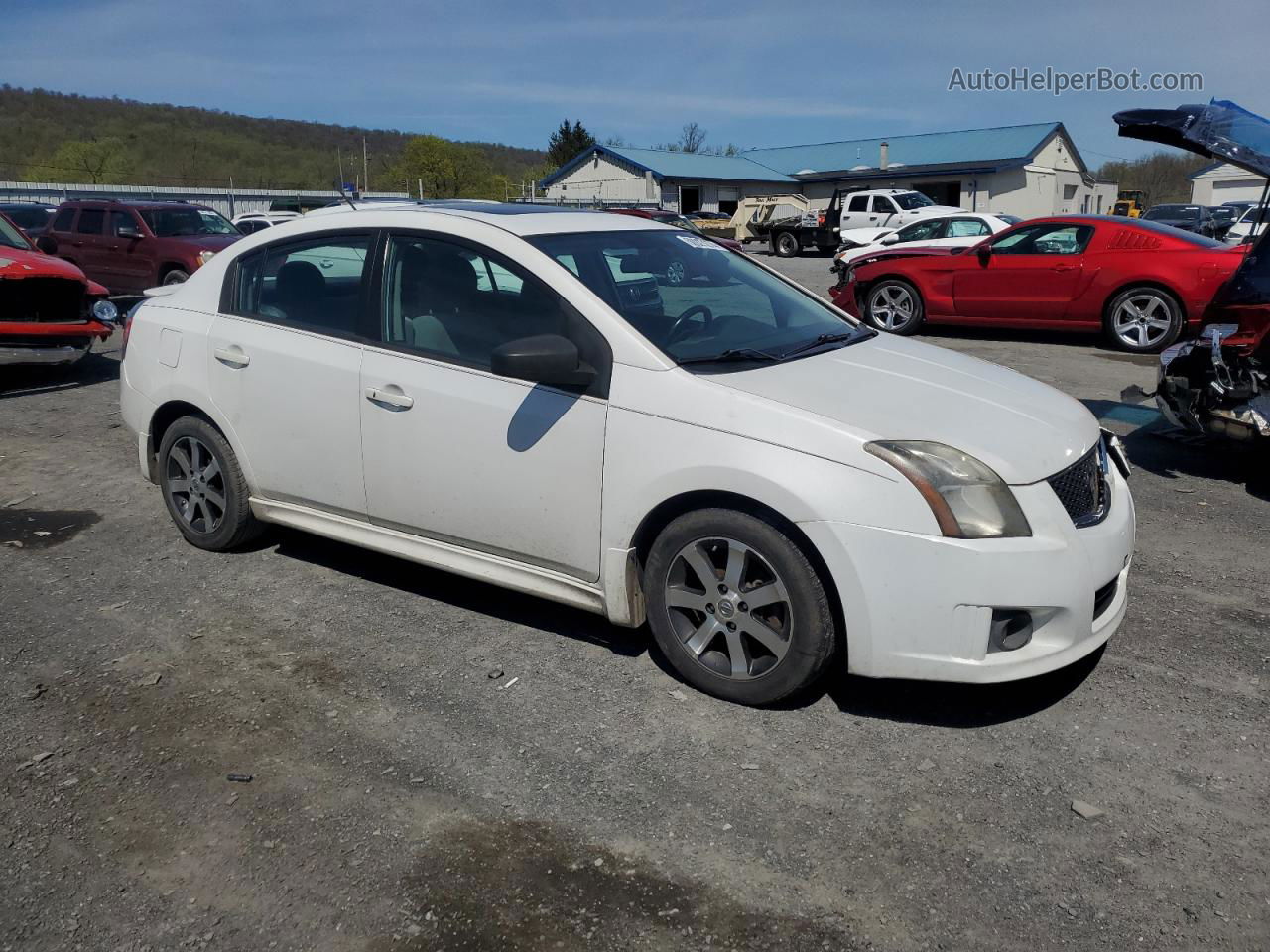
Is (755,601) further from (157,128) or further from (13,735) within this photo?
(157,128)

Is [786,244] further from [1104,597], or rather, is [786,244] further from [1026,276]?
[1104,597]

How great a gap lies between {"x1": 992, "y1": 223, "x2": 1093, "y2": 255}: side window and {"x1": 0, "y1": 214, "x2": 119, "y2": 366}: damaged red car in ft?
32.5

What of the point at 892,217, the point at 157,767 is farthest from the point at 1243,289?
the point at 892,217

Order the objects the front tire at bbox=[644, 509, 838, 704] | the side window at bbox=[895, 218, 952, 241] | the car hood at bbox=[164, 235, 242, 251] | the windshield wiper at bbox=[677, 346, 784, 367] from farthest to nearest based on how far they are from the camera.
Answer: the side window at bbox=[895, 218, 952, 241] → the car hood at bbox=[164, 235, 242, 251] → the windshield wiper at bbox=[677, 346, 784, 367] → the front tire at bbox=[644, 509, 838, 704]

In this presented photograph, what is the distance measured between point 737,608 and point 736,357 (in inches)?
37.2

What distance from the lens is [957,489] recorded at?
3.26 m

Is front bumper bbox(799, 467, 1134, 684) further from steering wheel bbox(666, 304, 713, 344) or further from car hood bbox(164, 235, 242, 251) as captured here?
car hood bbox(164, 235, 242, 251)

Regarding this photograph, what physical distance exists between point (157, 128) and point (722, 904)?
98.6 m

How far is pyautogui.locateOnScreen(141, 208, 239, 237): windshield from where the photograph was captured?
1577 cm

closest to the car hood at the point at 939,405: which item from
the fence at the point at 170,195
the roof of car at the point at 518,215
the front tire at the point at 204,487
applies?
the roof of car at the point at 518,215

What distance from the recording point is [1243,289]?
6.46 meters

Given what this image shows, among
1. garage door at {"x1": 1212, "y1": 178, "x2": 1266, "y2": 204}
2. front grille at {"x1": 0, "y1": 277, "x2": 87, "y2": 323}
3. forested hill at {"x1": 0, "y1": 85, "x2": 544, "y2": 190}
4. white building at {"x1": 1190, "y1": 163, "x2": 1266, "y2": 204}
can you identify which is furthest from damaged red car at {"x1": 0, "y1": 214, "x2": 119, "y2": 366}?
garage door at {"x1": 1212, "y1": 178, "x2": 1266, "y2": 204}

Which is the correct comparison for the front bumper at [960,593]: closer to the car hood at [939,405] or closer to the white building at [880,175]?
the car hood at [939,405]

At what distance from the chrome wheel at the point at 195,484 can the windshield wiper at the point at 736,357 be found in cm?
250
